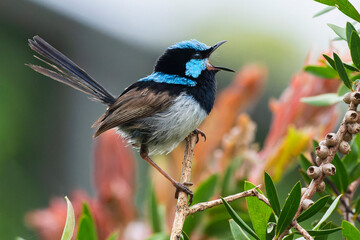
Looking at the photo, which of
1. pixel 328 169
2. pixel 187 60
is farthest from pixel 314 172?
pixel 187 60

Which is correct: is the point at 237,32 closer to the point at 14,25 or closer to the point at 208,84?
the point at 14,25

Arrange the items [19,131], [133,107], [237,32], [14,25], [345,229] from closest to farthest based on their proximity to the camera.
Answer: [345,229], [133,107], [19,131], [14,25], [237,32]

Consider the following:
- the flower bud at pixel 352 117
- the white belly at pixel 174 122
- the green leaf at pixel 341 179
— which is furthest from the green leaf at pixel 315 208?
the white belly at pixel 174 122

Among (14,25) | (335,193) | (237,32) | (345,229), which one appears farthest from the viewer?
(237,32)

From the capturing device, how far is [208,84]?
1.89 meters

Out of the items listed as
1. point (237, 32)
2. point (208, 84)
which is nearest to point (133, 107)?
point (208, 84)

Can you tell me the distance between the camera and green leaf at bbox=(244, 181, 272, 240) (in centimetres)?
79

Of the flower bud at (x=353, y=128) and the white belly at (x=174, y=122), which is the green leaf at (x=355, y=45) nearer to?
the flower bud at (x=353, y=128)

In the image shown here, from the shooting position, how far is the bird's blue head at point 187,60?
189 cm

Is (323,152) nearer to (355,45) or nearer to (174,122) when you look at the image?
(355,45)

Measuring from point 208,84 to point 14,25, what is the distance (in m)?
3.72

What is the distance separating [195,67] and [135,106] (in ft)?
0.89

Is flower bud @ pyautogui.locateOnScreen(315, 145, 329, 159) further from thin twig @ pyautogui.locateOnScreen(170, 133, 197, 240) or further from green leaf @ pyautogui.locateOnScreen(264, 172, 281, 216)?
thin twig @ pyautogui.locateOnScreen(170, 133, 197, 240)

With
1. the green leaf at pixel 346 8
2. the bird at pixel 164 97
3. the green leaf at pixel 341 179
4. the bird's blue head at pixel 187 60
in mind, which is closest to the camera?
the green leaf at pixel 346 8
